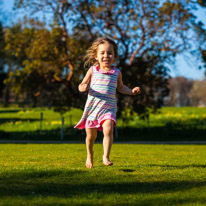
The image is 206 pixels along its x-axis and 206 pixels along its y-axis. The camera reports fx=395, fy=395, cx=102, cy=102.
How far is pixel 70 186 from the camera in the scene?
454 centimetres

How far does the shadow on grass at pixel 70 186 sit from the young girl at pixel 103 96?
102cm

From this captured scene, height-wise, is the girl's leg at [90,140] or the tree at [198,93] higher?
the tree at [198,93]

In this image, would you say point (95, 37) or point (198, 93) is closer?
point (95, 37)

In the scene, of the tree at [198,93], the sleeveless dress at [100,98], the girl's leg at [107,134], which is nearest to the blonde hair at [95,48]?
the sleeveless dress at [100,98]

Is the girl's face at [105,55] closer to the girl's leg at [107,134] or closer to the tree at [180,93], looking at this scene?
the girl's leg at [107,134]

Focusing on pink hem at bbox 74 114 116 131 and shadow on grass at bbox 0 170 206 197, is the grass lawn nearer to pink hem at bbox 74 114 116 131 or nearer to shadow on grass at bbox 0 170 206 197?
shadow on grass at bbox 0 170 206 197

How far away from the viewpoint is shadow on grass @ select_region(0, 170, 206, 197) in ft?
13.8

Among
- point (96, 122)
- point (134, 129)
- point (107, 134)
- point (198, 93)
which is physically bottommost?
point (134, 129)

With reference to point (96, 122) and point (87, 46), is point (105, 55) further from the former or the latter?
point (87, 46)

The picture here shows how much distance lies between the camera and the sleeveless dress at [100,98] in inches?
241

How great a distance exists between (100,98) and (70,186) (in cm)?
193

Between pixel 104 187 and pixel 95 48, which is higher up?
pixel 95 48

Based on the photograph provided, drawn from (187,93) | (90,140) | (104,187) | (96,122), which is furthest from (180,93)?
(104,187)

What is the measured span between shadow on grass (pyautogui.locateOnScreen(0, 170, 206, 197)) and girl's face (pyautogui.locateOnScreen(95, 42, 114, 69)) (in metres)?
1.88
